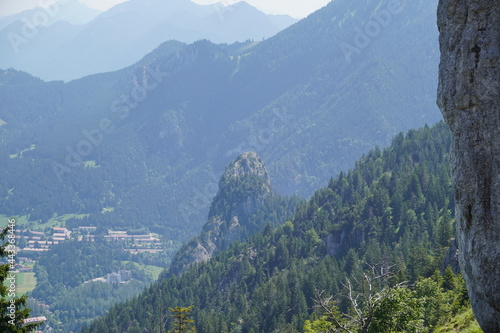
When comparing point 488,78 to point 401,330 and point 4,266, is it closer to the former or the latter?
point 401,330

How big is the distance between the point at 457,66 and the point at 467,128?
2843mm

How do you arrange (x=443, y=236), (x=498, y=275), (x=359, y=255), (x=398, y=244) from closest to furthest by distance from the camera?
(x=498, y=275)
(x=443, y=236)
(x=398, y=244)
(x=359, y=255)

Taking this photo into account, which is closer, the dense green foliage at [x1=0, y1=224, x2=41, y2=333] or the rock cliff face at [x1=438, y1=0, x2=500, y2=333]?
the rock cliff face at [x1=438, y1=0, x2=500, y2=333]

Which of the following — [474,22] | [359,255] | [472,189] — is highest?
[474,22]

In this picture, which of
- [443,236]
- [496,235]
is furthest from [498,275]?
[443,236]

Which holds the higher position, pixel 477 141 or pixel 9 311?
pixel 477 141

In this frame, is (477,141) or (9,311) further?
(9,311)

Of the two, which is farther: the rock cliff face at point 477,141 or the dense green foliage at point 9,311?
the dense green foliage at point 9,311

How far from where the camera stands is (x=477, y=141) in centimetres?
2575

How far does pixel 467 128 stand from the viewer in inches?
1033

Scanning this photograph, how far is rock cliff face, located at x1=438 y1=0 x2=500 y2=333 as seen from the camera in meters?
25.1

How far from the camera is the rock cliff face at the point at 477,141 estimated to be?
25.1 metres

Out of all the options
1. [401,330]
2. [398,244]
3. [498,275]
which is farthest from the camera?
[398,244]

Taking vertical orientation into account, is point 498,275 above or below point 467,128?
below
